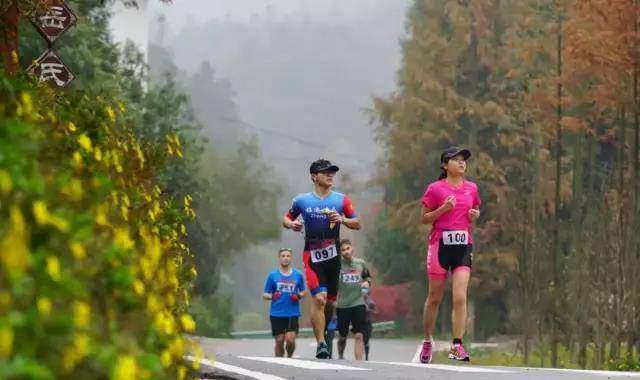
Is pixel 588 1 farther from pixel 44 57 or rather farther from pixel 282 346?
pixel 44 57

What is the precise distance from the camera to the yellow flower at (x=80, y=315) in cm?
311

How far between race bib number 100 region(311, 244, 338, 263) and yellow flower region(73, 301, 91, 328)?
1022 centimetres

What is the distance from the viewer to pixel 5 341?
2.85 m

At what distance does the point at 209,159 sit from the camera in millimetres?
101000

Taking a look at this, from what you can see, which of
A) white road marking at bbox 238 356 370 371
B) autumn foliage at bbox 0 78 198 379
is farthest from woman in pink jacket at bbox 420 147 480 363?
autumn foliage at bbox 0 78 198 379

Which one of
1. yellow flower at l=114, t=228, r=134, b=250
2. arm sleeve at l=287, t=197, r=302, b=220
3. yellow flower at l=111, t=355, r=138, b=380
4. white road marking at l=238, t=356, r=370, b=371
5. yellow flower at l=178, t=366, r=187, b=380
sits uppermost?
arm sleeve at l=287, t=197, r=302, b=220

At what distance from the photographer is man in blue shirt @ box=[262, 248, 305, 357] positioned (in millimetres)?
18656

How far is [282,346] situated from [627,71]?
22.3ft

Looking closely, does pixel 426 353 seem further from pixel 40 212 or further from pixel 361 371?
pixel 40 212

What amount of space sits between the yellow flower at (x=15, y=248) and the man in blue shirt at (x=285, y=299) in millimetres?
15506

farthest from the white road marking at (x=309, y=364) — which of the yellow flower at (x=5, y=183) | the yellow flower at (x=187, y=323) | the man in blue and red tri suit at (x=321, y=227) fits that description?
the yellow flower at (x=5, y=183)

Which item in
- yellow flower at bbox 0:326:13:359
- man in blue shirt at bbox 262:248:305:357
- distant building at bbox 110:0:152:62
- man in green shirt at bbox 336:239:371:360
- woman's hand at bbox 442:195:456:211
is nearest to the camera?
yellow flower at bbox 0:326:13:359

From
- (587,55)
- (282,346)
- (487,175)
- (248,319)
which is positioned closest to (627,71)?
(587,55)

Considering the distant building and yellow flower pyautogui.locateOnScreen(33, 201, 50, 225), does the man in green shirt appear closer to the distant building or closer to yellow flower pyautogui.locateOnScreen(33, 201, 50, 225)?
yellow flower pyautogui.locateOnScreen(33, 201, 50, 225)
